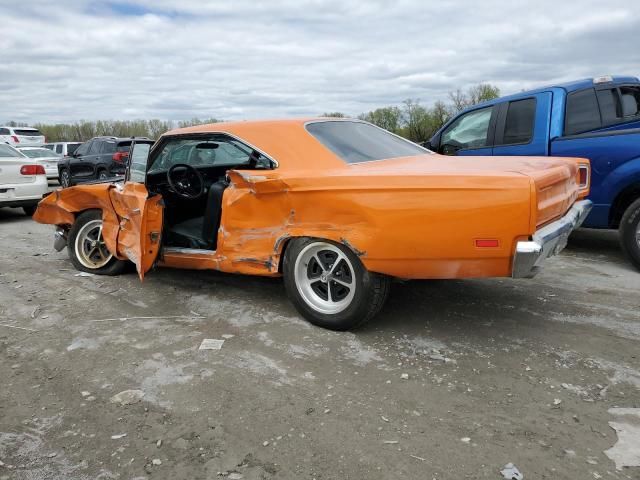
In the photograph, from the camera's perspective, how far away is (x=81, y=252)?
547cm

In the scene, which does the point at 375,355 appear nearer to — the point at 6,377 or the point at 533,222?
the point at 533,222

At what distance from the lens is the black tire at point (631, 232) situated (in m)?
4.92

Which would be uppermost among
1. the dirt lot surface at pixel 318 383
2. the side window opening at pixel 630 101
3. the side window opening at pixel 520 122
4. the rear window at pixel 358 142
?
the side window opening at pixel 630 101

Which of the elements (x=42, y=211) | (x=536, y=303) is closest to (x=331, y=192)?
(x=536, y=303)

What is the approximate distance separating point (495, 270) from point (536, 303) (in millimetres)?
1375

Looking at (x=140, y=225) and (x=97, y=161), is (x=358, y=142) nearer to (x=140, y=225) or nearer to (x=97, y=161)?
(x=140, y=225)

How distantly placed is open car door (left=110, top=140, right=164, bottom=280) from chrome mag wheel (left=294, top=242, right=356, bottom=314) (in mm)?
1431

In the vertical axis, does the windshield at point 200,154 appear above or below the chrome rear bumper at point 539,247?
above

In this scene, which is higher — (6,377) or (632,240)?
(632,240)

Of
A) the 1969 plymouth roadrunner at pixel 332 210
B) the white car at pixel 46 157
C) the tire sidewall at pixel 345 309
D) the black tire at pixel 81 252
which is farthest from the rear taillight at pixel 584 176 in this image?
the white car at pixel 46 157

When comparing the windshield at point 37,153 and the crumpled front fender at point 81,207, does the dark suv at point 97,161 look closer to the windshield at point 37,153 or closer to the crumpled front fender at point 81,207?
the windshield at point 37,153

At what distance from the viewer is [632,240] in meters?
4.97

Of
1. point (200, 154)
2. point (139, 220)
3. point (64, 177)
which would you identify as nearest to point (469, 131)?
point (200, 154)

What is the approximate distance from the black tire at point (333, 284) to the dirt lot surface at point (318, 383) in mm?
119
